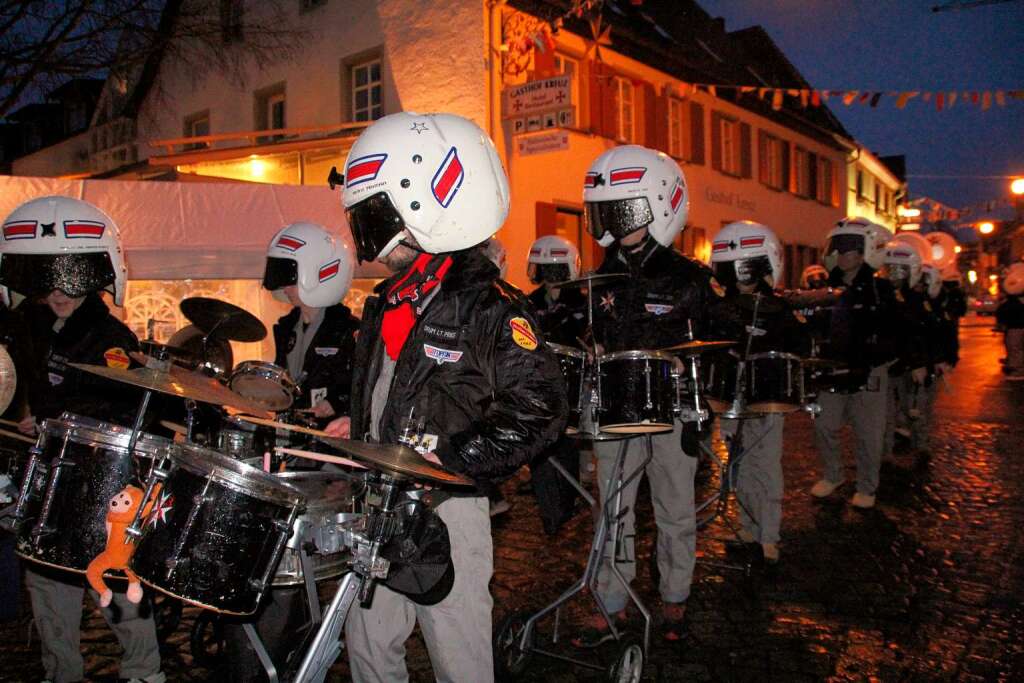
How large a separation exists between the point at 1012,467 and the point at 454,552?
8557 mm

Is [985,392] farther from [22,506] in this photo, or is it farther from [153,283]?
[22,506]

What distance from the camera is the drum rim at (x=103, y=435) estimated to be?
2809mm

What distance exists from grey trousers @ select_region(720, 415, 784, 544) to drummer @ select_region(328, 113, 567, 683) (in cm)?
360

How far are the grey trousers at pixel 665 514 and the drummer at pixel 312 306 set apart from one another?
1880 mm

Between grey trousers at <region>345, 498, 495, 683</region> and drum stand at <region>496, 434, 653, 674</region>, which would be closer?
grey trousers at <region>345, 498, 495, 683</region>

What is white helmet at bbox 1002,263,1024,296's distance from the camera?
58.1ft

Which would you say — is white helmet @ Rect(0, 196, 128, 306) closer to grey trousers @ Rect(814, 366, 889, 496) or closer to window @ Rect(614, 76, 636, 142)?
grey trousers @ Rect(814, 366, 889, 496)

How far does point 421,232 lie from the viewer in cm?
290

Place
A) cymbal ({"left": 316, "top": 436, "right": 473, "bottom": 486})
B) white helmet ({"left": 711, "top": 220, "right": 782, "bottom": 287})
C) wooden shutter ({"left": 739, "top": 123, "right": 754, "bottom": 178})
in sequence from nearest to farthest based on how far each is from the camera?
cymbal ({"left": 316, "top": 436, "right": 473, "bottom": 486}), white helmet ({"left": 711, "top": 220, "right": 782, "bottom": 287}), wooden shutter ({"left": 739, "top": 123, "right": 754, "bottom": 178})

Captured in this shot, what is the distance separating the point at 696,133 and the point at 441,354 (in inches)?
796

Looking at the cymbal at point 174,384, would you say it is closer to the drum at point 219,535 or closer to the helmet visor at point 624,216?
the drum at point 219,535

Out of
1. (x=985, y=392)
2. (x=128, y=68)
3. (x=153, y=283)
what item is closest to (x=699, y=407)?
(x=153, y=283)

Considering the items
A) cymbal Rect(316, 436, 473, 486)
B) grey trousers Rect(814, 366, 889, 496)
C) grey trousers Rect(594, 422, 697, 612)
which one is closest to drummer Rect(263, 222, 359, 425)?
grey trousers Rect(594, 422, 697, 612)

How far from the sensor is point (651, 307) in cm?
461
